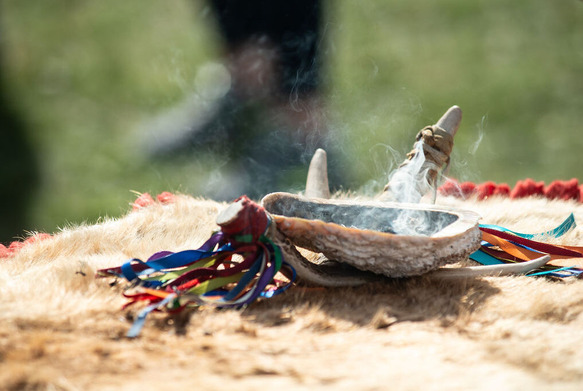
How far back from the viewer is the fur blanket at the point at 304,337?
27.3 inches

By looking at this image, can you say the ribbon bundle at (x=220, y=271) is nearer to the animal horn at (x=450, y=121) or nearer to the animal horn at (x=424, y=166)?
the animal horn at (x=424, y=166)

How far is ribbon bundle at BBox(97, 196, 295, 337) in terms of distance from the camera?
95cm

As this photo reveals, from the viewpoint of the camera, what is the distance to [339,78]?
292cm

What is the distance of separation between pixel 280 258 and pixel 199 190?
1.82m

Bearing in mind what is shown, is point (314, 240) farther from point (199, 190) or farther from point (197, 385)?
point (199, 190)

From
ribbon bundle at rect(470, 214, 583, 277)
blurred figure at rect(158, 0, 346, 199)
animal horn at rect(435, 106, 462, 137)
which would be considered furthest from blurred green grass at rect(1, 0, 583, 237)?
ribbon bundle at rect(470, 214, 583, 277)

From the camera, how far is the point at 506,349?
2.55 ft

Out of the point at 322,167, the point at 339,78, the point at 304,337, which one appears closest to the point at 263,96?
the point at 339,78

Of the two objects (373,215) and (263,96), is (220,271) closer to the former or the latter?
(373,215)

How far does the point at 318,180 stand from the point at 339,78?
1.49 m

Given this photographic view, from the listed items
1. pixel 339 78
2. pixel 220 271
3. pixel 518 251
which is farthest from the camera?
pixel 339 78

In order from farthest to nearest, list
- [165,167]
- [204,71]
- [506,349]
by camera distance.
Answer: [204,71], [165,167], [506,349]

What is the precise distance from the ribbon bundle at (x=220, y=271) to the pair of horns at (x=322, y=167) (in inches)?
19.7

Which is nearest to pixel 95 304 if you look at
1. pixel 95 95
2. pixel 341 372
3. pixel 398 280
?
pixel 341 372
